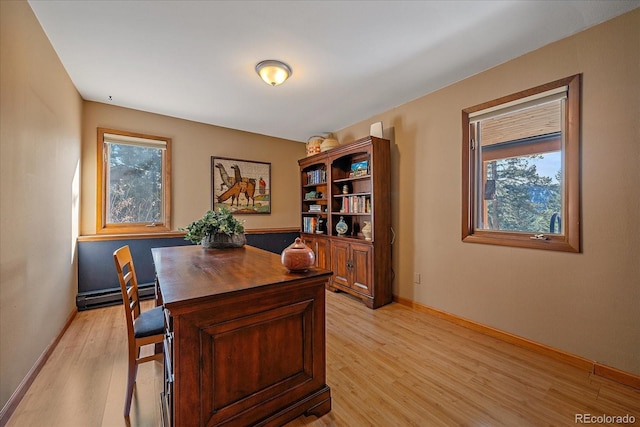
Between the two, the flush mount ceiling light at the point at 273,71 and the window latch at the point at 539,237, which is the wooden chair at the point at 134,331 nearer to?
the flush mount ceiling light at the point at 273,71

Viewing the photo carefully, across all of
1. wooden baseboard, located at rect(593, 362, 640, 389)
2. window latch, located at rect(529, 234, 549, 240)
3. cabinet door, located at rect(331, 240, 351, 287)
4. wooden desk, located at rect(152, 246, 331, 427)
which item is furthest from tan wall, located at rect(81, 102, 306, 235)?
wooden baseboard, located at rect(593, 362, 640, 389)

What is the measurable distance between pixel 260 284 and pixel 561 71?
2774mm

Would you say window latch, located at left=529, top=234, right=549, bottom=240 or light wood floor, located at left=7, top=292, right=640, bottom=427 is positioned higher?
window latch, located at left=529, top=234, right=549, bottom=240

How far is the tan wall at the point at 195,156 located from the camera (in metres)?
3.25

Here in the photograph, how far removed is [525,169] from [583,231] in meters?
0.66

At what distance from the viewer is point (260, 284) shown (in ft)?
4.16

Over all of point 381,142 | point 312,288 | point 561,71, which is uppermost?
point 561,71

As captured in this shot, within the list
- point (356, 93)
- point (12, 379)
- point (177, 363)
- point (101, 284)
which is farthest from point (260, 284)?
point (101, 284)

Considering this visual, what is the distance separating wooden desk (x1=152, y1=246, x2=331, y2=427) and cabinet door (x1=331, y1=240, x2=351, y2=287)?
6.74 feet

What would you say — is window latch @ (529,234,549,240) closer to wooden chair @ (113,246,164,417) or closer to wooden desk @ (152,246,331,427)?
wooden desk @ (152,246,331,427)

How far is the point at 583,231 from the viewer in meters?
1.99

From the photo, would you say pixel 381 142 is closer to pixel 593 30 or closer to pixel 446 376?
pixel 593 30

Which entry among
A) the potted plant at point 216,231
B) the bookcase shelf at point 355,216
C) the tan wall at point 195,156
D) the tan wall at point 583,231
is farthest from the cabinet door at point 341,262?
the potted plant at point 216,231

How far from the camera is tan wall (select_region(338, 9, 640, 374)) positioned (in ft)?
5.92
